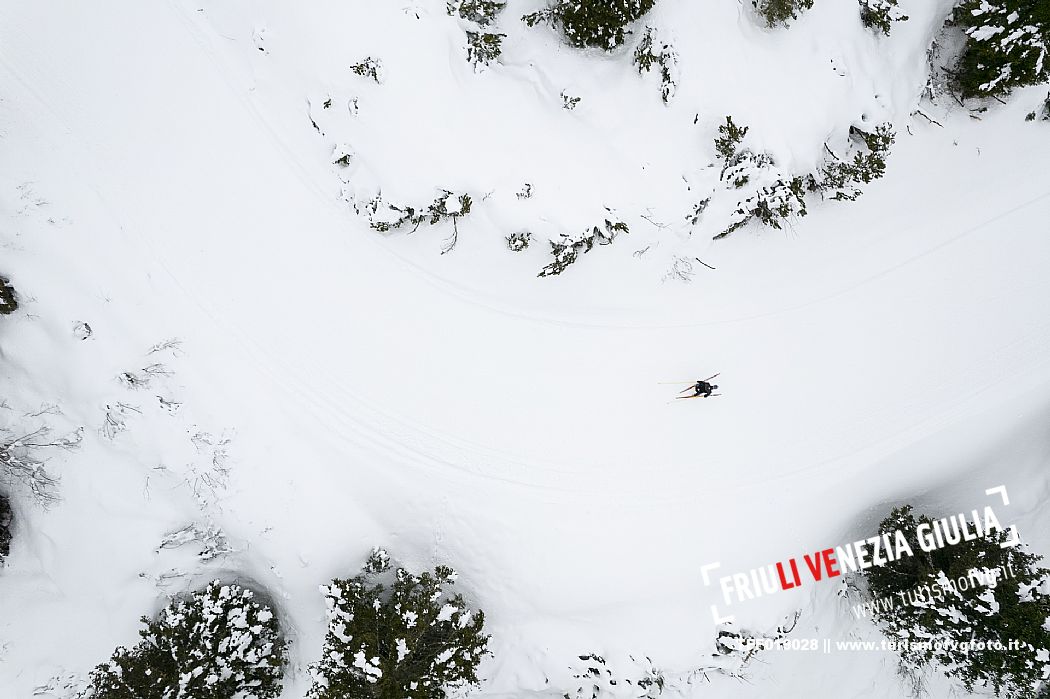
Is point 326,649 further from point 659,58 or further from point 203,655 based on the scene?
point 659,58

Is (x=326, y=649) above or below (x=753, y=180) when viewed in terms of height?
below

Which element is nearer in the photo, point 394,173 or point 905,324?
point 394,173

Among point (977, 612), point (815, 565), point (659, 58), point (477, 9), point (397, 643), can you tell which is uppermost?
point (477, 9)

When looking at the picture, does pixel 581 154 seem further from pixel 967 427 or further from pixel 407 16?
pixel 967 427

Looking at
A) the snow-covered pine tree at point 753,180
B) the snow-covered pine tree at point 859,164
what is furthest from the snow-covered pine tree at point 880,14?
the snow-covered pine tree at point 753,180

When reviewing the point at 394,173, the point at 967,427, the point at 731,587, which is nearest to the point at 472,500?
the point at 731,587

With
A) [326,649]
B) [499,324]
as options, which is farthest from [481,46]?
[326,649]

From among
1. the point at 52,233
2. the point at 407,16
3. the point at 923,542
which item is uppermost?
the point at 407,16
